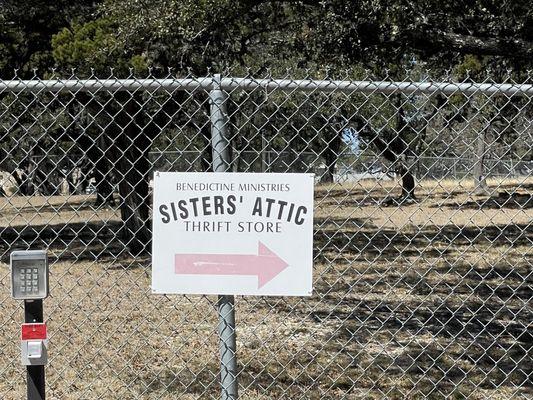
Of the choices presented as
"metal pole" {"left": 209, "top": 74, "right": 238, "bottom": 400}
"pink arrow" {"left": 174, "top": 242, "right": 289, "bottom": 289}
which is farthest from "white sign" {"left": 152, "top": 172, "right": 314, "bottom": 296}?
"metal pole" {"left": 209, "top": 74, "right": 238, "bottom": 400}

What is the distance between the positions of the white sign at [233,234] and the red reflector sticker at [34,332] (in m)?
0.49

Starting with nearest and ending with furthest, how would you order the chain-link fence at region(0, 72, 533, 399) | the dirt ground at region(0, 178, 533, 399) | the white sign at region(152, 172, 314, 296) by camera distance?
the white sign at region(152, 172, 314, 296), the chain-link fence at region(0, 72, 533, 399), the dirt ground at region(0, 178, 533, 399)

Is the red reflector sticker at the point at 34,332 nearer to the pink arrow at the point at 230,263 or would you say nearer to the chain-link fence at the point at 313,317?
the pink arrow at the point at 230,263

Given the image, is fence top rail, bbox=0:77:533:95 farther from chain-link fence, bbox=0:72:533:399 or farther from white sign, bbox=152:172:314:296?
white sign, bbox=152:172:314:296

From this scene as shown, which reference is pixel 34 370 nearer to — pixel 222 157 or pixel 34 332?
pixel 34 332

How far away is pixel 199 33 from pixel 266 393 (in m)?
5.03

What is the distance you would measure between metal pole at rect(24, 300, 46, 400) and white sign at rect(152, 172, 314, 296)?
0.48 metres

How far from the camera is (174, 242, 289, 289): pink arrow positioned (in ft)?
10.0

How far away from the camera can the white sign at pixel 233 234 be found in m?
3.04

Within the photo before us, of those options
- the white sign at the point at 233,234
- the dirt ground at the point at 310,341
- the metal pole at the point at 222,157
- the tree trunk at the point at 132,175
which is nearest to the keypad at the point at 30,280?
the white sign at the point at 233,234

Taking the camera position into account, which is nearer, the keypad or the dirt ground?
the keypad

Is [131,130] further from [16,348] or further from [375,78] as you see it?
[16,348]

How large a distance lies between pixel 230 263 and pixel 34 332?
33.2 inches

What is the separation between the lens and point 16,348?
237 inches
